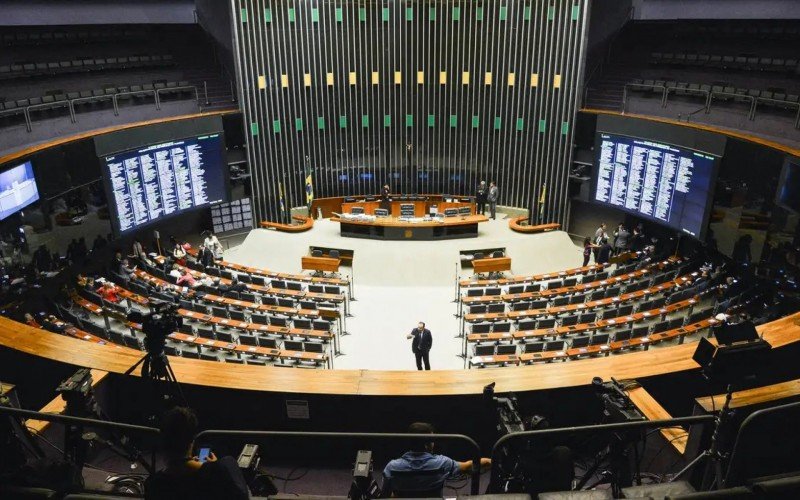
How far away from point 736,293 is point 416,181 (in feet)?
34.5

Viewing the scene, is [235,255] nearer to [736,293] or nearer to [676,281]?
[676,281]

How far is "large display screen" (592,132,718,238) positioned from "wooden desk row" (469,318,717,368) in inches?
138

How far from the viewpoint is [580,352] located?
29.9 ft

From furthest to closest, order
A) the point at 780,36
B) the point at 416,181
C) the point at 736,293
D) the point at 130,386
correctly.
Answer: the point at 416,181, the point at 780,36, the point at 736,293, the point at 130,386

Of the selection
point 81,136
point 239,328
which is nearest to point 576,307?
point 239,328

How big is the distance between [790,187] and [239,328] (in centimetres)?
1036

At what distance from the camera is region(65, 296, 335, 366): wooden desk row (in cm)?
921

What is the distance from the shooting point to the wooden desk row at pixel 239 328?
9211mm

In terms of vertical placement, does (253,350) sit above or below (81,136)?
below

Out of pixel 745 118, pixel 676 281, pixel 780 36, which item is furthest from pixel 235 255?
pixel 780 36

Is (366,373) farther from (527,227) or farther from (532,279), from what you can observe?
(527,227)

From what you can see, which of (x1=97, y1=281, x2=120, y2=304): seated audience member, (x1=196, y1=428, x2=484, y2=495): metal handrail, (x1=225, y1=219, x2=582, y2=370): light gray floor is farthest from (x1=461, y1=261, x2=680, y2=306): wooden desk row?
(x1=196, y1=428, x2=484, y2=495): metal handrail

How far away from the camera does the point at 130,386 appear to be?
4.39 meters

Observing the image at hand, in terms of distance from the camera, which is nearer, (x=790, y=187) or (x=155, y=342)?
(x=155, y=342)
